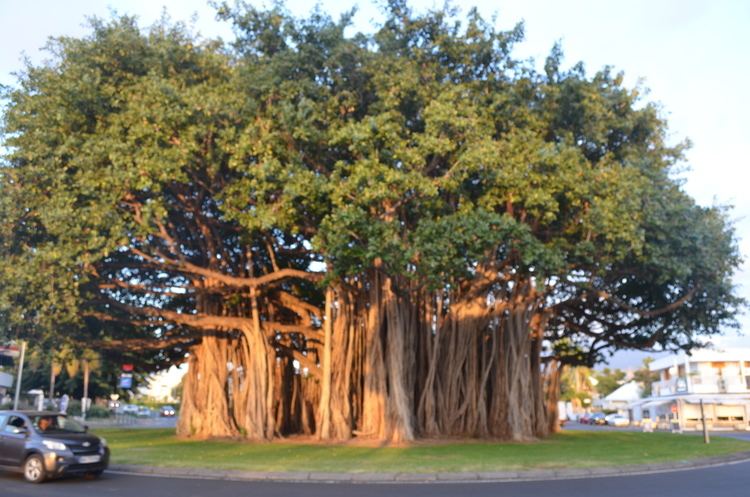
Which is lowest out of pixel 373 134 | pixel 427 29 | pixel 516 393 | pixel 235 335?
pixel 516 393

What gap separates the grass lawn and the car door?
2.65 metres

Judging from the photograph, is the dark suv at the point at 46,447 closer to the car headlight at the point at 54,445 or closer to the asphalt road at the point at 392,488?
the car headlight at the point at 54,445

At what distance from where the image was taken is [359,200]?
1513 cm

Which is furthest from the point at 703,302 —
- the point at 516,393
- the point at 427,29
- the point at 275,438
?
the point at 275,438

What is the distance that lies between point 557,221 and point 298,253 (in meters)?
8.11

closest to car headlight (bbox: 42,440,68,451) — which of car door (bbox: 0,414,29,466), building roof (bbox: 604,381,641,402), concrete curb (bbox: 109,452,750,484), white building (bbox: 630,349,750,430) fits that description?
car door (bbox: 0,414,29,466)

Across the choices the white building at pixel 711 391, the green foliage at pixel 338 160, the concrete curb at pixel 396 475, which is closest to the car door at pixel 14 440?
the concrete curb at pixel 396 475

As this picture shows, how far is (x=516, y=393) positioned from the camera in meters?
21.7

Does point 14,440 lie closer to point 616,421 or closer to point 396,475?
point 396,475

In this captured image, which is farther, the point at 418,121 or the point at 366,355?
the point at 366,355

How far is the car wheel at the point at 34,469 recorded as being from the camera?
37.9 ft

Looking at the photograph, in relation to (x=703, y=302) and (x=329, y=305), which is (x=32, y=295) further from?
(x=703, y=302)

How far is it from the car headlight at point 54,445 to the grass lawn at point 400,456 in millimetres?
2484

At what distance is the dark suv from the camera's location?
11.6 m
